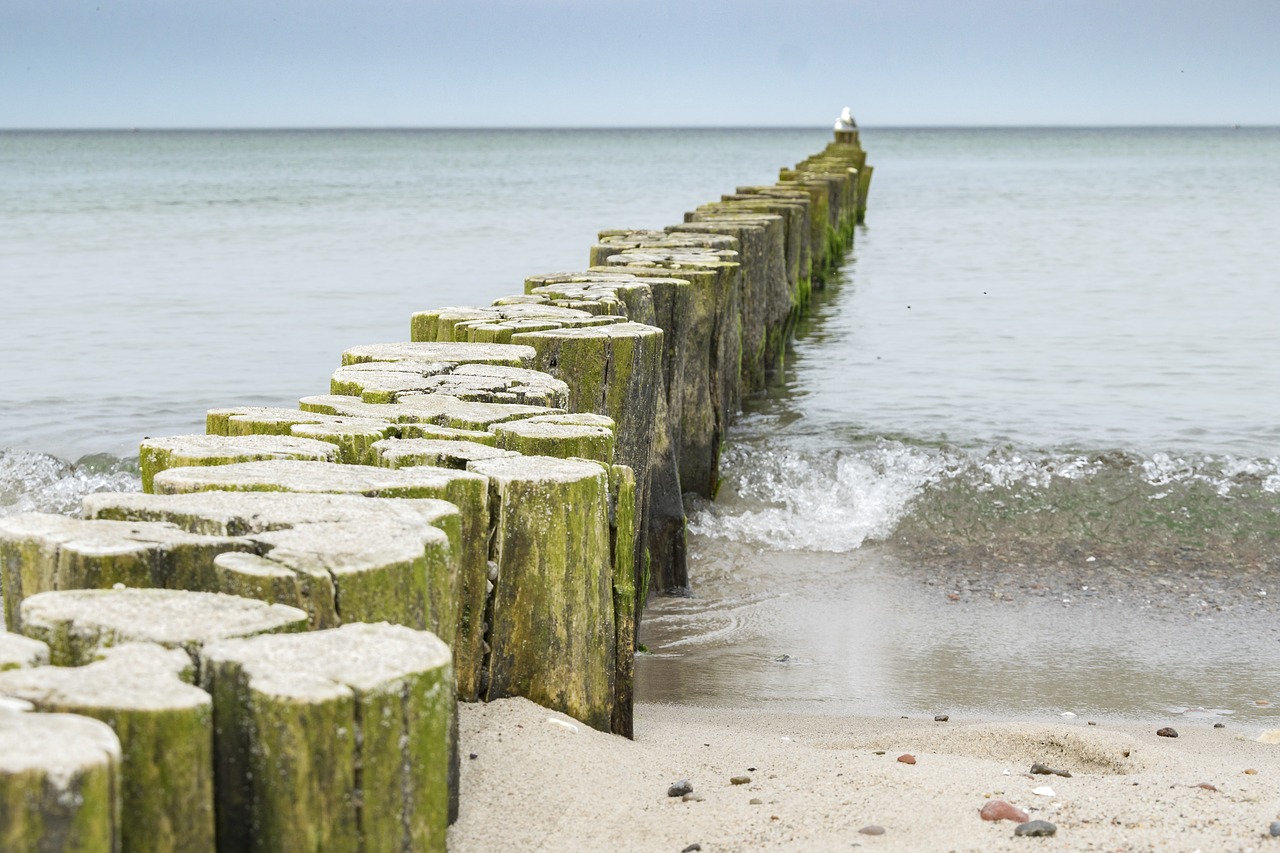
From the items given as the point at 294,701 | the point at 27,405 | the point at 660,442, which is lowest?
the point at 27,405

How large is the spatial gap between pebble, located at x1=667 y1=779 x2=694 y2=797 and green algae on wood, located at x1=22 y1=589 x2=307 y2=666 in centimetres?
126

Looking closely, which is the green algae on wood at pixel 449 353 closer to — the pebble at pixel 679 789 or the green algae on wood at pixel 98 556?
the pebble at pixel 679 789

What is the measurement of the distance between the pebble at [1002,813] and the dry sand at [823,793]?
0.07ft

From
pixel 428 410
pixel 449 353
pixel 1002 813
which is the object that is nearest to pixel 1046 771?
pixel 1002 813

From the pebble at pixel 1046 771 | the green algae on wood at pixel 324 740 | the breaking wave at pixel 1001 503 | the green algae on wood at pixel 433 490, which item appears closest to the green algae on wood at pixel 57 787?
the green algae on wood at pixel 324 740

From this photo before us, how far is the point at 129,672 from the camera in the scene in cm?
191

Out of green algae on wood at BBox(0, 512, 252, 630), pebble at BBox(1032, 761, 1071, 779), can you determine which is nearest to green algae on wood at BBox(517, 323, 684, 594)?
pebble at BBox(1032, 761, 1071, 779)

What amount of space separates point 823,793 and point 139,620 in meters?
1.68

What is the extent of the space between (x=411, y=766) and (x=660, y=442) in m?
4.08

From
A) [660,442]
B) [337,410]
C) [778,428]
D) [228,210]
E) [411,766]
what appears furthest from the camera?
[228,210]

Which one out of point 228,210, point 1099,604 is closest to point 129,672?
point 1099,604

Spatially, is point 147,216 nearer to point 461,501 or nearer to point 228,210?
point 228,210

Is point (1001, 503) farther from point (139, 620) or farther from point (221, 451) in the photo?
point (139, 620)

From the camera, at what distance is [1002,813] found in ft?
9.61
